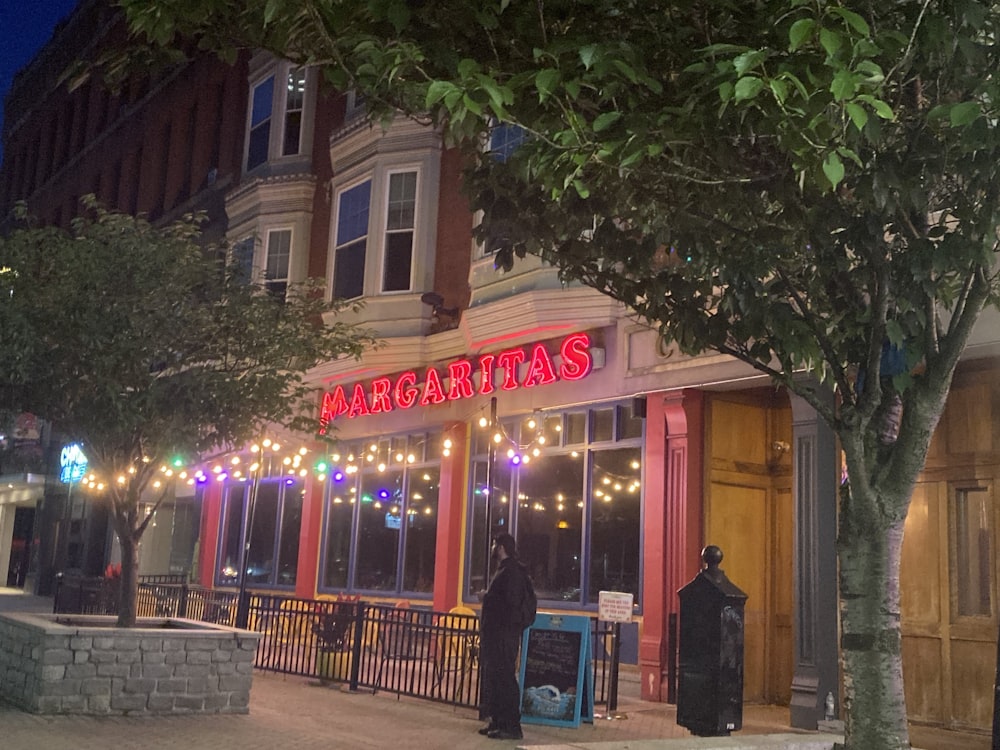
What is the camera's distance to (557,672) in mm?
10766

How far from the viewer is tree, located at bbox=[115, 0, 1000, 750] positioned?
498cm

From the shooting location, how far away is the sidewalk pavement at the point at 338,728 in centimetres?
908

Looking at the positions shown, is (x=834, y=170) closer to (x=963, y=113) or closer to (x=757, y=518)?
(x=963, y=113)

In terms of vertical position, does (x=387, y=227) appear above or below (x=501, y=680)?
above

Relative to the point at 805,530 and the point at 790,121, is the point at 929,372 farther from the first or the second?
the point at 805,530

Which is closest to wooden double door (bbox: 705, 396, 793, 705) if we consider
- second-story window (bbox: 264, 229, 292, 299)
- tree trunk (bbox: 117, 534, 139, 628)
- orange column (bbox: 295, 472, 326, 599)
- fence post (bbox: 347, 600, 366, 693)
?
fence post (bbox: 347, 600, 366, 693)

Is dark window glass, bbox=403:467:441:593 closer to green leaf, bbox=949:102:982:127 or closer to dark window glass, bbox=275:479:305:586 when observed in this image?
dark window glass, bbox=275:479:305:586

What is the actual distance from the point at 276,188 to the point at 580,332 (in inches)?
366

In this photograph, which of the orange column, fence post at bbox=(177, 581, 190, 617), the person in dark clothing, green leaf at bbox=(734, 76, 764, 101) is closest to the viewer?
green leaf at bbox=(734, 76, 764, 101)

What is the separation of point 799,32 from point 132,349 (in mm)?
8546

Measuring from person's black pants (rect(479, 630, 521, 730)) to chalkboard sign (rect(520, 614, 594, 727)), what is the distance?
0.36 metres

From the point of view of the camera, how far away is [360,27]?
19.4 feet

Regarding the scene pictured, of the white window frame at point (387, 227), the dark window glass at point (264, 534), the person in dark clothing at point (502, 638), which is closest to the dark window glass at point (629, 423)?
the person in dark clothing at point (502, 638)

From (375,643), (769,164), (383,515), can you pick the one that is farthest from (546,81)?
(383,515)
